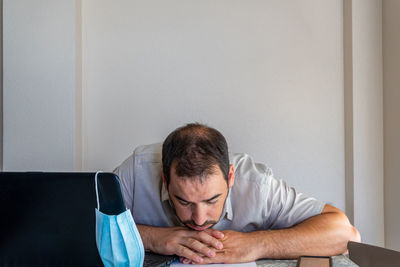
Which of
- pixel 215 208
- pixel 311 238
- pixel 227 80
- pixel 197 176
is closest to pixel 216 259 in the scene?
pixel 215 208

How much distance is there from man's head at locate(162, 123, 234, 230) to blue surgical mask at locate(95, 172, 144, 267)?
0.36m

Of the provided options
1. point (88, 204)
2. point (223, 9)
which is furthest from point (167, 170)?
point (223, 9)

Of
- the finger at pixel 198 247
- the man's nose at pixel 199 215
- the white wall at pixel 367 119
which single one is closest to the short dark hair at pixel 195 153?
the man's nose at pixel 199 215

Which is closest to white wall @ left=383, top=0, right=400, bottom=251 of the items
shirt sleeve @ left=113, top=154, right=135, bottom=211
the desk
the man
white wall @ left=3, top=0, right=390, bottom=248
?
white wall @ left=3, top=0, right=390, bottom=248

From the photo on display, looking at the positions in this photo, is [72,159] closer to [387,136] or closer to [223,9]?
[223,9]

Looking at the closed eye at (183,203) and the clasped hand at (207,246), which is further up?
the closed eye at (183,203)

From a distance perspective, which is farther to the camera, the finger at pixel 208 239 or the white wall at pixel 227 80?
the white wall at pixel 227 80

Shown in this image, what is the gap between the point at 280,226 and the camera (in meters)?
1.66

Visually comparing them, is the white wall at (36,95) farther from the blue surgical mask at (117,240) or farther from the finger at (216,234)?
the blue surgical mask at (117,240)

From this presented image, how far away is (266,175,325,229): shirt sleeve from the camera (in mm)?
1610

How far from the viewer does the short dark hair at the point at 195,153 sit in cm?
133

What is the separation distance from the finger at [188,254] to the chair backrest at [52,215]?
379 mm

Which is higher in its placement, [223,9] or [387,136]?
[223,9]

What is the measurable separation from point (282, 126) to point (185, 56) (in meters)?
0.71
